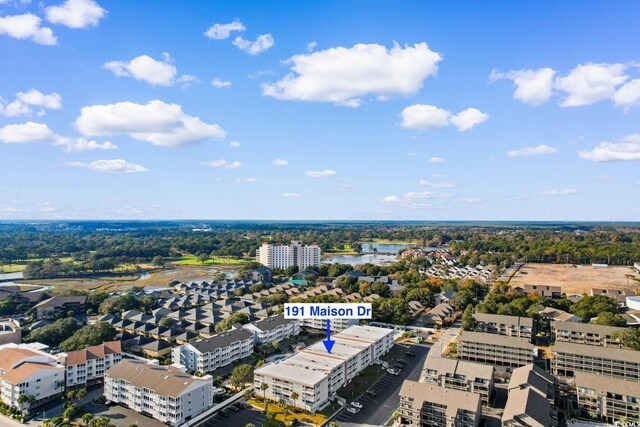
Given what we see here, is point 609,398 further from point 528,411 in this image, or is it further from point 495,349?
point 495,349

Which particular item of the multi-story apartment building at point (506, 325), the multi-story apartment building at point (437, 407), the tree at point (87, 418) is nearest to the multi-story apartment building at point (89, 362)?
the tree at point (87, 418)

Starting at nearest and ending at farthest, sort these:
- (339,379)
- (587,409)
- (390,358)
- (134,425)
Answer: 1. (134,425)
2. (587,409)
3. (339,379)
4. (390,358)

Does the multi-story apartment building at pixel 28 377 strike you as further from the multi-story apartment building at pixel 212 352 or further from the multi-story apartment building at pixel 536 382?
the multi-story apartment building at pixel 536 382

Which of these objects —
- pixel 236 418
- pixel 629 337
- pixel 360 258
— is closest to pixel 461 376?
pixel 236 418

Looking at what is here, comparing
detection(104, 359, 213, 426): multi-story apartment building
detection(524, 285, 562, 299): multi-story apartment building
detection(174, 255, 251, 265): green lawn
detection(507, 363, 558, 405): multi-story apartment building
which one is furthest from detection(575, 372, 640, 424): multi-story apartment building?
detection(174, 255, 251, 265): green lawn

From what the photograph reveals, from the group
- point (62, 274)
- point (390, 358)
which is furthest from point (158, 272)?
point (390, 358)

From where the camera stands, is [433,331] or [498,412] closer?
[498,412]

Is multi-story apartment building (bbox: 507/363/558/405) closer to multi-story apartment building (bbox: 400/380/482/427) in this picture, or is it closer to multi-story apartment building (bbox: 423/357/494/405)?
multi-story apartment building (bbox: 423/357/494/405)

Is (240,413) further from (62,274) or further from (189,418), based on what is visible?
(62,274)
